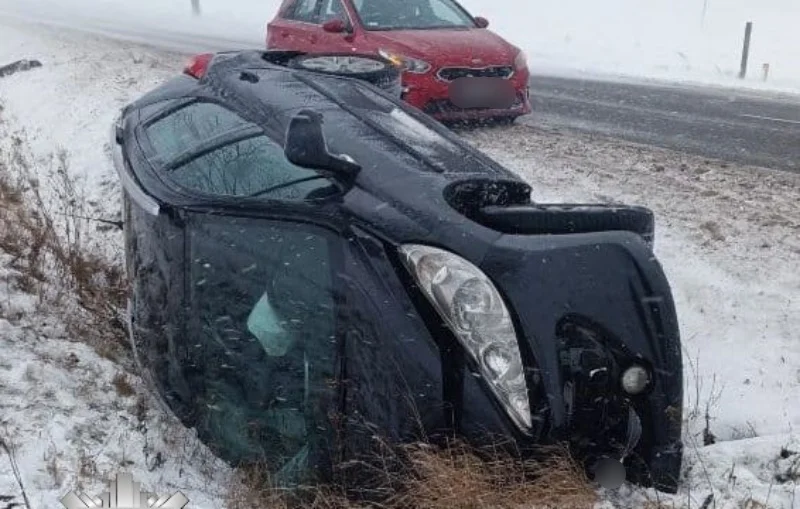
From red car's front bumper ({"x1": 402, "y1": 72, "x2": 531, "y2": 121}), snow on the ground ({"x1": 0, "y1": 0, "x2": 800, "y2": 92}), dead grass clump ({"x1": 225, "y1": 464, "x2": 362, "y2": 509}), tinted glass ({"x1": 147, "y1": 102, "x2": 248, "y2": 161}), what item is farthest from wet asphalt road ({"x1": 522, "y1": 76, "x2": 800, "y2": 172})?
dead grass clump ({"x1": 225, "y1": 464, "x2": 362, "y2": 509})

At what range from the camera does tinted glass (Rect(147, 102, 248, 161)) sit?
403 centimetres

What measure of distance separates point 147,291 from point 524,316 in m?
1.87

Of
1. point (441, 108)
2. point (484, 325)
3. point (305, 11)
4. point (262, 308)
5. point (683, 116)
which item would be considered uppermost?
point (305, 11)

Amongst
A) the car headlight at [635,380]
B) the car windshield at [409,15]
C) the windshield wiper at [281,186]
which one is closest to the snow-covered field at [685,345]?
the car headlight at [635,380]

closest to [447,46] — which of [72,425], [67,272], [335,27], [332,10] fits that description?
[335,27]

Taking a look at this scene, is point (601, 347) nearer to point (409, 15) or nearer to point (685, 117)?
point (409, 15)

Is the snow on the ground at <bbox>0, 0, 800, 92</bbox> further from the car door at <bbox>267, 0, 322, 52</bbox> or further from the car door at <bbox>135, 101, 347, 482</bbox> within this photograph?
the car door at <bbox>135, 101, 347, 482</bbox>

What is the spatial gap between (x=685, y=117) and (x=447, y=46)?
158 inches

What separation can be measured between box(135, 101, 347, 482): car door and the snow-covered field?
297 mm

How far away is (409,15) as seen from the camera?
35.2 ft

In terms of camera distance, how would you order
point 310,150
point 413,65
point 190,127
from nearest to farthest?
point 310,150 → point 190,127 → point 413,65

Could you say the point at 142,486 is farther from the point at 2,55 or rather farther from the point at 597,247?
the point at 2,55

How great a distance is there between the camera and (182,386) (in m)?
A: 3.66

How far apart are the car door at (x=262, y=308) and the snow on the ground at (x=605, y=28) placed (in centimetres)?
1704
